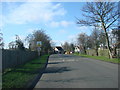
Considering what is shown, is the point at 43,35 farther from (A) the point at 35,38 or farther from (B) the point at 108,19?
(B) the point at 108,19

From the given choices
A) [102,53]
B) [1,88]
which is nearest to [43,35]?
[102,53]

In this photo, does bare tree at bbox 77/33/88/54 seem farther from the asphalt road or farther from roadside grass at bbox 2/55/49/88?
roadside grass at bbox 2/55/49/88

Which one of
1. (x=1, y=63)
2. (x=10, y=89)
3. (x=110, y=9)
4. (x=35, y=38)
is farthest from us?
(x=35, y=38)

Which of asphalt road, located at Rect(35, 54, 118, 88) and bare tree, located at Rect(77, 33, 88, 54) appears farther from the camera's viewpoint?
bare tree, located at Rect(77, 33, 88, 54)

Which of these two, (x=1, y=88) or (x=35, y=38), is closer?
(x=1, y=88)

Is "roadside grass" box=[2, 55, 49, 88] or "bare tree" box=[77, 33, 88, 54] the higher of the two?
"bare tree" box=[77, 33, 88, 54]

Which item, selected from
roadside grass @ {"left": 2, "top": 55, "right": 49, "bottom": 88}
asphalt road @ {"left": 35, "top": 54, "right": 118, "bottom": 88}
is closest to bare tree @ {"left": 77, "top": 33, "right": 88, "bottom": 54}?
asphalt road @ {"left": 35, "top": 54, "right": 118, "bottom": 88}

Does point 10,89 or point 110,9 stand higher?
point 110,9

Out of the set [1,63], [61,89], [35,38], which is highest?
[35,38]

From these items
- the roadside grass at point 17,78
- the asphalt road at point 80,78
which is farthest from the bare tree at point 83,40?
the roadside grass at point 17,78

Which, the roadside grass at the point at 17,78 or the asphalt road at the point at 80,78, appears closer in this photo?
the roadside grass at the point at 17,78

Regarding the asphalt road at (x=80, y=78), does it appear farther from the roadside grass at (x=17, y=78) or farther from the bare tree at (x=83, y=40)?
the bare tree at (x=83, y=40)

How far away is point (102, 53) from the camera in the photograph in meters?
50.7

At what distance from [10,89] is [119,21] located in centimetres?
2898
